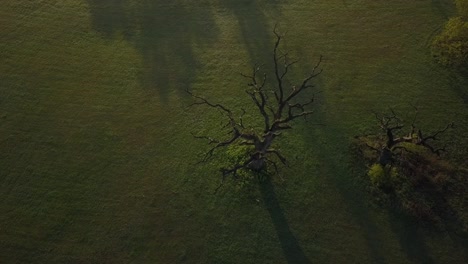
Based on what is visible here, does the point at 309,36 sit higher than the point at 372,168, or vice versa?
the point at 309,36

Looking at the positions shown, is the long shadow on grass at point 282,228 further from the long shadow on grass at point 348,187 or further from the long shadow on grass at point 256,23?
the long shadow on grass at point 256,23

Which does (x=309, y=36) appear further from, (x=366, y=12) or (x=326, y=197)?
(x=326, y=197)

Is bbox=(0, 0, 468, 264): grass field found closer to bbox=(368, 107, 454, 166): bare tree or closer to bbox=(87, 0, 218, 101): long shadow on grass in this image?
bbox=(87, 0, 218, 101): long shadow on grass

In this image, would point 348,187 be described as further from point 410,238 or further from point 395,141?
point 410,238

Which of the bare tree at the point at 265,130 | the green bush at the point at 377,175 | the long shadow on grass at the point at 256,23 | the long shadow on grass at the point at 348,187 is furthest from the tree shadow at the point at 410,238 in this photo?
the long shadow on grass at the point at 256,23

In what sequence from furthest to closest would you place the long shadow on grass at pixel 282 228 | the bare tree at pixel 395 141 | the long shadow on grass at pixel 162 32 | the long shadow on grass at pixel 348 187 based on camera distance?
1. the long shadow on grass at pixel 162 32
2. the bare tree at pixel 395 141
3. the long shadow on grass at pixel 282 228
4. the long shadow on grass at pixel 348 187

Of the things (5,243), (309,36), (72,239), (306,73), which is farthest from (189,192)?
(309,36)

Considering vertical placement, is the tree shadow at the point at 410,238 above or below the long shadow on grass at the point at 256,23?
below
